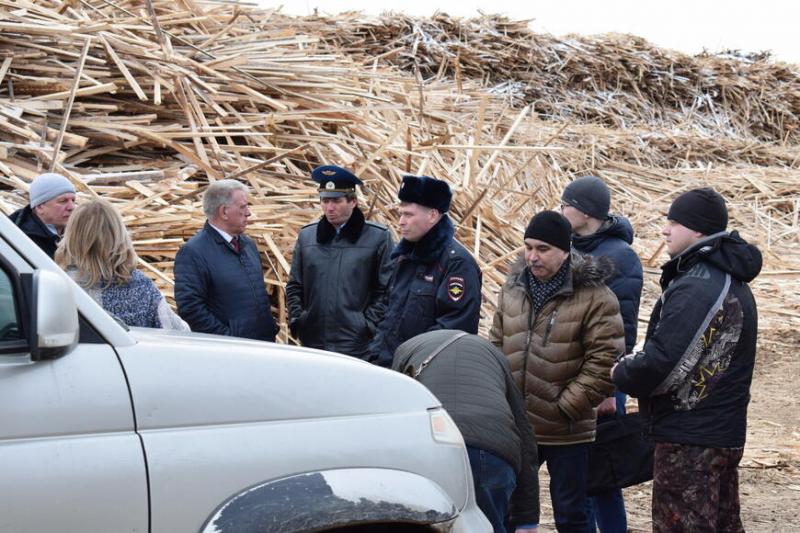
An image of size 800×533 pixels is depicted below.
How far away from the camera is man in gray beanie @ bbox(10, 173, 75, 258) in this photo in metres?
5.67

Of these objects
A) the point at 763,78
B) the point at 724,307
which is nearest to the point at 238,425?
the point at 724,307

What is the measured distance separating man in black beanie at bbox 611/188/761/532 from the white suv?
61.6 inches

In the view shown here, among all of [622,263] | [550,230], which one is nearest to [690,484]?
[550,230]

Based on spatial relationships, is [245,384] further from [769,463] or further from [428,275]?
[769,463]

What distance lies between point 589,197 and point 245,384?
3.37 meters

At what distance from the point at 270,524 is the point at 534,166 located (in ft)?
36.4

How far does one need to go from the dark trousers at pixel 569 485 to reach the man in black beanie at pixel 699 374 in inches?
20.4

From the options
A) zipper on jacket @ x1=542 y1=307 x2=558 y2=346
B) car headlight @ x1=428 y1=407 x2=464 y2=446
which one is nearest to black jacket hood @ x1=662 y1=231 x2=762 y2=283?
zipper on jacket @ x1=542 y1=307 x2=558 y2=346

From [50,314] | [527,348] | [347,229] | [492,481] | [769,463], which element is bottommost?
[769,463]

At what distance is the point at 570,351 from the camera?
16.1 feet

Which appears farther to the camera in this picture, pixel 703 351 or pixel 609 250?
pixel 609 250

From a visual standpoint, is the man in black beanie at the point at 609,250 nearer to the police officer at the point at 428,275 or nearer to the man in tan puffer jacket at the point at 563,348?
the man in tan puffer jacket at the point at 563,348

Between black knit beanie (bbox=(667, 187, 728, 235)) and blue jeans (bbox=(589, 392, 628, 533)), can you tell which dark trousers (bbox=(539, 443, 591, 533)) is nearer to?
blue jeans (bbox=(589, 392, 628, 533))

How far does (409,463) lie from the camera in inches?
120
